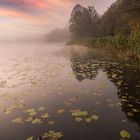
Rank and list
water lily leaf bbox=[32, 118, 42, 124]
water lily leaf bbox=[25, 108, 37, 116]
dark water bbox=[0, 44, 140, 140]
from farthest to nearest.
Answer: water lily leaf bbox=[25, 108, 37, 116]
water lily leaf bbox=[32, 118, 42, 124]
dark water bbox=[0, 44, 140, 140]

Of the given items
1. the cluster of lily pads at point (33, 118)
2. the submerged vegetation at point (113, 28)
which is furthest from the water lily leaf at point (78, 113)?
the submerged vegetation at point (113, 28)

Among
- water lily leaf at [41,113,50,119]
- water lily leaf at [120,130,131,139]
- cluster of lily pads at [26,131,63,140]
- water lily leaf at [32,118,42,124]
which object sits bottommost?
water lily leaf at [41,113,50,119]

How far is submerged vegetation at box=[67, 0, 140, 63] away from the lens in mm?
19477

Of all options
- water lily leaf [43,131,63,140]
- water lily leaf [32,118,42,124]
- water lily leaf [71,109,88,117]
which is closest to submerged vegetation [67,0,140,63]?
water lily leaf [71,109,88,117]

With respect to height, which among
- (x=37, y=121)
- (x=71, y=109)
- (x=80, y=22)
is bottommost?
(x=71, y=109)

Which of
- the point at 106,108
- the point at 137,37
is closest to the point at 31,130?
the point at 106,108

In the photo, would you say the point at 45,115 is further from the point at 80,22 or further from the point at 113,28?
the point at 80,22

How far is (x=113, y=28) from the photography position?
46625 mm

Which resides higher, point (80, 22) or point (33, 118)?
point (80, 22)

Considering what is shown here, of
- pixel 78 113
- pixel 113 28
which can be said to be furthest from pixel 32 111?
pixel 113 28

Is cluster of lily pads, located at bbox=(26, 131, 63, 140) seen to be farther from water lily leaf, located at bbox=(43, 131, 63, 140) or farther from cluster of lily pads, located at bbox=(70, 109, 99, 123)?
cluster of lily pads, located at bbox=(70, 109, 99, 123)

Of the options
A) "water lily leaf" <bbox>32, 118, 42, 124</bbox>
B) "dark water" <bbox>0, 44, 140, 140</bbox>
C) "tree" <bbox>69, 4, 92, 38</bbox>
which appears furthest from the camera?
"tree" <bbox>69, 4, 92, 38</bbox>

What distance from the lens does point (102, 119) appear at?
6094 mm

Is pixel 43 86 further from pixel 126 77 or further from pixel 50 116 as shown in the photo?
pixel 126 77
